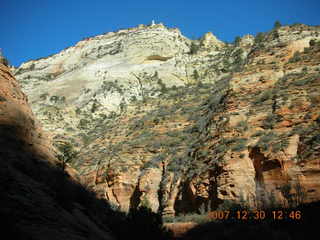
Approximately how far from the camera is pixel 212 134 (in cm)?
2072

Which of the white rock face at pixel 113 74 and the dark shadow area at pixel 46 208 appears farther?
the white rock face at pixel 113 74

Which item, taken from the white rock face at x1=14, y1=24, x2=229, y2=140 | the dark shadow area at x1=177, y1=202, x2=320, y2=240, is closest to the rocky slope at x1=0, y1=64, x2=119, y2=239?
the dark shadow area at x1=177, y1=202, x2=320, y2=240

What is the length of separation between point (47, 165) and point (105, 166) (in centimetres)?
1160

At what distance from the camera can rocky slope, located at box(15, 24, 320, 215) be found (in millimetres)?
16500

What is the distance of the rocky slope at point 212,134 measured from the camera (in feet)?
54.1

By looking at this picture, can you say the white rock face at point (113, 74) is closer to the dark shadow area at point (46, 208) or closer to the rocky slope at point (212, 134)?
the rocky slope at point (212, 134)

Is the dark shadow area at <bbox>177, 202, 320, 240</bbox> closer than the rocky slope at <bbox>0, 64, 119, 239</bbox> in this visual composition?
No
